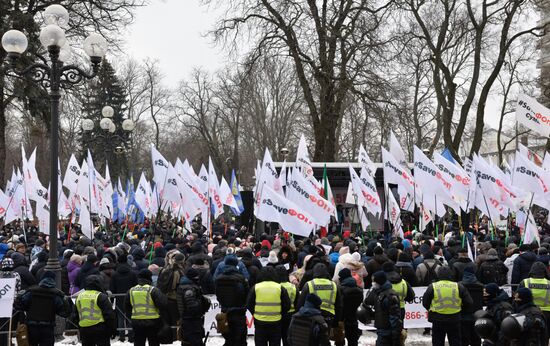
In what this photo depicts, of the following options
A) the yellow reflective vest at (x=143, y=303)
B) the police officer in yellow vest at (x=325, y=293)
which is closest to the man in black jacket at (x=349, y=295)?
the police officer in yellow vest at (x=325, y=293)

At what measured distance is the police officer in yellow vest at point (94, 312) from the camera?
30.7 feet

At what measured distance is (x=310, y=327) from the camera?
8.20 metres

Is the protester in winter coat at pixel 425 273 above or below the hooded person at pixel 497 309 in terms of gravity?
above

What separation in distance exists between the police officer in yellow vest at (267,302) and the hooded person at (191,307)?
74 centimetres

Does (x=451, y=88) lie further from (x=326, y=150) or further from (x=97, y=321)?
(x=97, y=321)

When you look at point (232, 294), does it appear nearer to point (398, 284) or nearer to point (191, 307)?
point (191, 307)

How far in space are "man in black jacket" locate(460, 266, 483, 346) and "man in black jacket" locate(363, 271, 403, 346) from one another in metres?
1.33

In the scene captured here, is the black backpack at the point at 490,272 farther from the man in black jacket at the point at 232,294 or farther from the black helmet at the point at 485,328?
the man in black jacket at the point at 232,294

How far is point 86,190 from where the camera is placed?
18.9 m

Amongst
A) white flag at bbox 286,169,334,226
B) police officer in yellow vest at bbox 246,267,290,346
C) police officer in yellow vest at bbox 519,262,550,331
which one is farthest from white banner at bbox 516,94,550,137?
police officer in yellow vest at bbox 246,267,290,346

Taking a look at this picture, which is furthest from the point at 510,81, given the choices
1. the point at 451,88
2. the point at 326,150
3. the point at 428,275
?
the point at 428,275

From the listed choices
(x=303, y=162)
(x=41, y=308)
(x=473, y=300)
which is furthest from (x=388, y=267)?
(x=303, y=162)

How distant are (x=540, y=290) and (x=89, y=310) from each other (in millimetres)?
6289

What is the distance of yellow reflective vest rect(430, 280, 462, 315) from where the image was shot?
9.94 m
